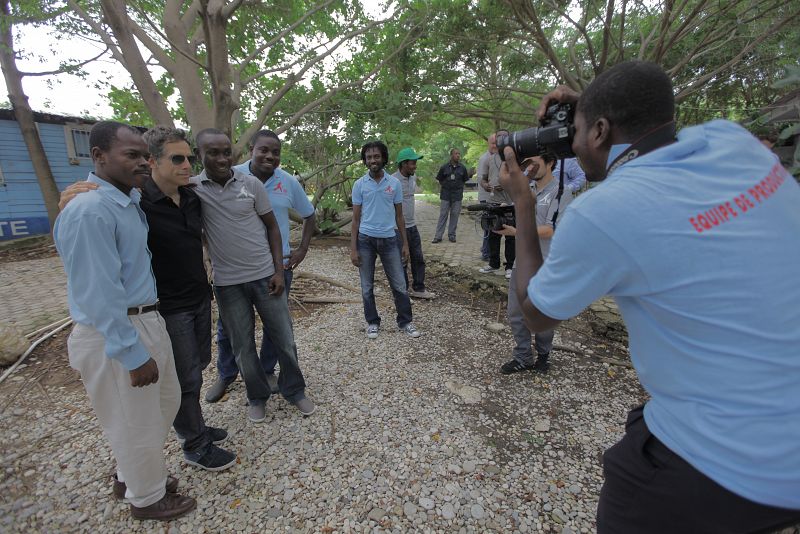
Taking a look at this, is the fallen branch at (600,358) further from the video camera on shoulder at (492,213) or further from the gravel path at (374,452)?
the video camera on shoulder at (492,213)

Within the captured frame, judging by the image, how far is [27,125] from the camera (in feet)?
29.9

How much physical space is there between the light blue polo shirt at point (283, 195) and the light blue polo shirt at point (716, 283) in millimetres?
2596

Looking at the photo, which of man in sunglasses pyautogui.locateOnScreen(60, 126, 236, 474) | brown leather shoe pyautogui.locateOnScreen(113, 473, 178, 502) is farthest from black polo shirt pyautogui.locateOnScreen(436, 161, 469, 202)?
brown leather shoe pyautogui.locateOnScreen(113, 473, 178, 502)

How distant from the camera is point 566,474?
2230 millimetres

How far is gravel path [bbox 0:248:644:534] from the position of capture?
1995 mm

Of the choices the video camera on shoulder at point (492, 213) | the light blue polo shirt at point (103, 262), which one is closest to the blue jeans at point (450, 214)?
the video camera on shoulder at point (492, 213)

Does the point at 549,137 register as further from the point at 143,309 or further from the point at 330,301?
the point at 330,301

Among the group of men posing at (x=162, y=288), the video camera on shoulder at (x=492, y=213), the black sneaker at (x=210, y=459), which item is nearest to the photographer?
the group of men posing at (x=162, y=288)

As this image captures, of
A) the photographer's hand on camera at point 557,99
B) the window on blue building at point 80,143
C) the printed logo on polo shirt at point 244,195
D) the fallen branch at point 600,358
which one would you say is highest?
the window on blue building at point 80,143

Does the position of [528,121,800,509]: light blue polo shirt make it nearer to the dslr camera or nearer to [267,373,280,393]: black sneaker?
the dslr camera

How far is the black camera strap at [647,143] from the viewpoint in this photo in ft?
3.44

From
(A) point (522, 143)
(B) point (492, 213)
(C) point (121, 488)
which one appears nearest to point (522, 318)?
(B) point (492, 213)

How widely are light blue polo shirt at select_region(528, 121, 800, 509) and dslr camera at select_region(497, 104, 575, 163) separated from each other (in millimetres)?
399

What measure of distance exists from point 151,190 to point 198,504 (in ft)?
5.87
